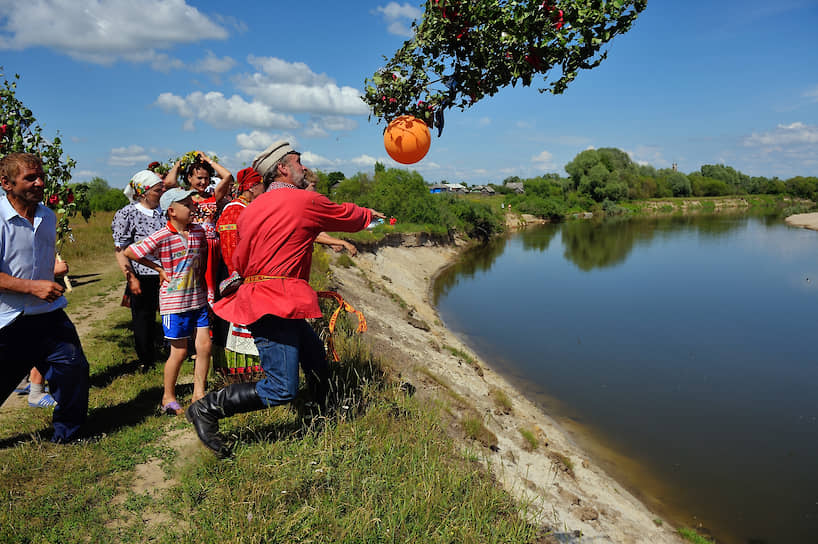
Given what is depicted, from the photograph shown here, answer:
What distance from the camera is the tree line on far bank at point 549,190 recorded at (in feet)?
118

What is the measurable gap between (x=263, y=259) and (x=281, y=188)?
50 centimetres

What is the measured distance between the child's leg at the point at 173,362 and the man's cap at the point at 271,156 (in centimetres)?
177

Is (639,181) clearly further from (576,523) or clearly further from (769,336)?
(576,523)

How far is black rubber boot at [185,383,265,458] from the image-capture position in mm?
3361

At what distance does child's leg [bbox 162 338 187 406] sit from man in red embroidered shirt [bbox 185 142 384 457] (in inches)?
37.7

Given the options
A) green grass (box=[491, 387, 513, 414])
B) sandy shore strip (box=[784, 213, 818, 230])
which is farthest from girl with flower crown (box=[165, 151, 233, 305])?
sandy shore strip (box=[784, 213, 818, 230])

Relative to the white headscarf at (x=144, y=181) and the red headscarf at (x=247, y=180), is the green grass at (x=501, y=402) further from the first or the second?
the white headscarf at (x=144, y=181)

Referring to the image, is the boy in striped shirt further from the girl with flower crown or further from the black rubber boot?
the black rubber boot

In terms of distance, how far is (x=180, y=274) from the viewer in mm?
4168

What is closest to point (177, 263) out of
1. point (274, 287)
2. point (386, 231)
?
point (274, 287)

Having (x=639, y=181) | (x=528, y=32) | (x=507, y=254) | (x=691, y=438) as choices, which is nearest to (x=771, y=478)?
(x=691, y=438)

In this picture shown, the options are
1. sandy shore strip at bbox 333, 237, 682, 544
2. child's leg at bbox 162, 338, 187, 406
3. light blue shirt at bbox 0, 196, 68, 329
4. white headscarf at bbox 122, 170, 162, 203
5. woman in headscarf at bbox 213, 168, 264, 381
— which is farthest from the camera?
sandy shore strip at bbox 333, 237, 682, 544

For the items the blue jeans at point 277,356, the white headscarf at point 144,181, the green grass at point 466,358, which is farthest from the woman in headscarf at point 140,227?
the green grass at point 466,358

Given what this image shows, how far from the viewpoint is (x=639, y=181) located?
8156cm
